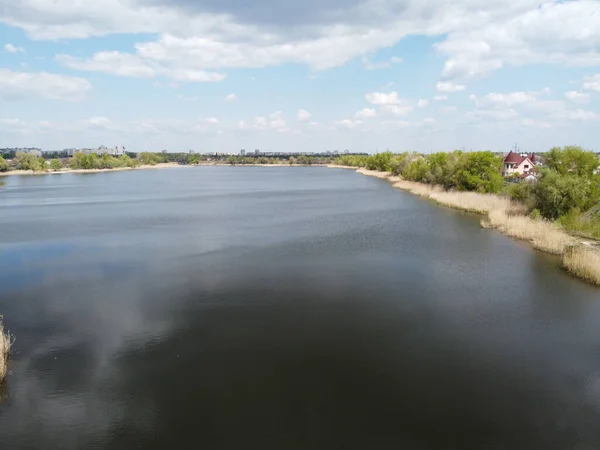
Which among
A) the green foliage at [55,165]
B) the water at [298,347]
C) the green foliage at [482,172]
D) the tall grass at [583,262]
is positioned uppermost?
the green foliage at [55,165]

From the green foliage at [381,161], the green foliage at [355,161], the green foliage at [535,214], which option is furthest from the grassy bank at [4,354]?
the green foliage at [355,161]

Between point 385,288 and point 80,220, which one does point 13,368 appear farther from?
point 80,220

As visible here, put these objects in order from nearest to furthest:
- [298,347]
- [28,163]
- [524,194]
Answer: [298,347]
[524,194]
[28,163]

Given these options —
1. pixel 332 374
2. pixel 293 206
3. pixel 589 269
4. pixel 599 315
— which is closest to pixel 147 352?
pixel 332 374

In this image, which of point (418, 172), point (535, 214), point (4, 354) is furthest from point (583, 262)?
point (418, 172)

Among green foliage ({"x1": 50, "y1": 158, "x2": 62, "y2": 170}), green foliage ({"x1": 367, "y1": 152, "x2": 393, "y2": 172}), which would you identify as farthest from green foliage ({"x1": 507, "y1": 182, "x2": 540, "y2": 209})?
green foliage ({"x1": 50, "y1": 158, "x2": 62, "y2": 170})

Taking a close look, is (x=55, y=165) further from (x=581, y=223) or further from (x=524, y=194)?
(x=581, y=223)

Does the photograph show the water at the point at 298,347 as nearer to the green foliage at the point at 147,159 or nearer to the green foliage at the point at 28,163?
the green foliage at the point at 28,163

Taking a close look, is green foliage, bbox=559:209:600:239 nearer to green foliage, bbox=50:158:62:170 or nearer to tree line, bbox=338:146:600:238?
tree line, bbox=338:146:600:238
